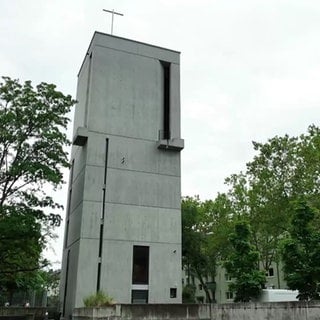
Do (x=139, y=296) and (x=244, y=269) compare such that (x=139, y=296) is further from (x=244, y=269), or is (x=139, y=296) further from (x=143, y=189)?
(x=244, y=269)

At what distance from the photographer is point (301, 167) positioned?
95.0 feet

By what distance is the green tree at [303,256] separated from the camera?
1816 centimetres

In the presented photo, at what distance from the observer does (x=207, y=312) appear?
1770 cm

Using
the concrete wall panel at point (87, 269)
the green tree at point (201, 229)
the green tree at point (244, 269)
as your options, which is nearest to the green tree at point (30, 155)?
the concrete wall panel at point (87, 269)

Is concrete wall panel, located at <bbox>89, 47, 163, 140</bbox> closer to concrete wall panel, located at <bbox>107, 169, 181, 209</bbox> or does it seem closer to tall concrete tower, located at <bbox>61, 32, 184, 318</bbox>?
tall concrete tower, located at <bbox>61, 32, 184, 318</bbox>

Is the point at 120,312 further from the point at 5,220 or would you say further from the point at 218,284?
the point at 218,284

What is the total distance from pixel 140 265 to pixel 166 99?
12.3 metres

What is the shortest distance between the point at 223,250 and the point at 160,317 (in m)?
26.6

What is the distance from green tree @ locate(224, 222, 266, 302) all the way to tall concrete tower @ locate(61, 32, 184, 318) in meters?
5.25

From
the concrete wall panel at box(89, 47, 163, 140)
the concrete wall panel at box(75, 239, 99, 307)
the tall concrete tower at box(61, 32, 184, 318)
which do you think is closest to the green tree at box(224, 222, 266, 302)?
the tall concrete tower at box(61, 32, 184, 318)

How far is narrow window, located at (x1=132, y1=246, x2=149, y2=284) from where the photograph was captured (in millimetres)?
26005

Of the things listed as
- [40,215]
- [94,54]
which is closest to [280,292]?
[40,215]

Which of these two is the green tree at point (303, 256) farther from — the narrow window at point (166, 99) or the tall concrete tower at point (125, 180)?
the narrow window at point (166, 99)

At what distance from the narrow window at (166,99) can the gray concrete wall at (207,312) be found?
14654 mm
